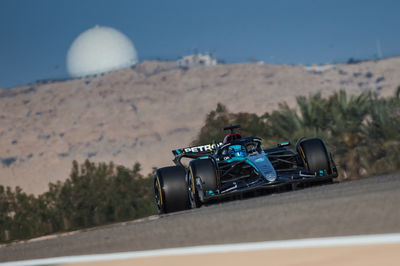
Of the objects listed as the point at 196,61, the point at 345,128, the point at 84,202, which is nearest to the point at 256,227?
the point at 345,128

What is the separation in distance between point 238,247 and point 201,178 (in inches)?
278

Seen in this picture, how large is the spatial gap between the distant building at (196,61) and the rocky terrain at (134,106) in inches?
132

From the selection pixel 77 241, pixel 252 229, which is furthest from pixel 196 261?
pixel 77 241

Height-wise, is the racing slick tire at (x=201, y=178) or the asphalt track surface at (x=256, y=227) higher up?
the racing slick tire at (x=201, y=178)

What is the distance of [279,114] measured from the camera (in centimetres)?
3394

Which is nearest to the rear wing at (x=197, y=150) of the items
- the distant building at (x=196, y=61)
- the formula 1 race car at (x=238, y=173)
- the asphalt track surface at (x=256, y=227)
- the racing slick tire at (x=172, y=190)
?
the formula 1 race car at (x=238, y=173)

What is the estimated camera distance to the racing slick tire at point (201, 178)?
13.1m

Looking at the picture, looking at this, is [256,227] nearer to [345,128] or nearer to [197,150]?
[197,150]

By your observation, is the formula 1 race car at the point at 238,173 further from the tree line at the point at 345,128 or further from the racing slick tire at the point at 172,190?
the tree line at the point at 345,128

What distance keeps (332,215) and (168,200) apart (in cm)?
722

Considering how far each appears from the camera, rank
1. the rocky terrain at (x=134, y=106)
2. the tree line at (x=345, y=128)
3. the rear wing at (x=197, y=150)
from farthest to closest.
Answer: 1. the rocky terrain at (x=134, y=106)
2. the tree line at (x=345, y=128)
3. the rear wing at (x=197, y=150)

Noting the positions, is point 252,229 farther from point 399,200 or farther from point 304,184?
point 304,184

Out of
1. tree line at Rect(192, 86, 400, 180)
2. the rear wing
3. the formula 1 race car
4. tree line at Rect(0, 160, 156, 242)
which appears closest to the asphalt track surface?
the formula 1 race car

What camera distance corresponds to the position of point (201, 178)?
13.1m
